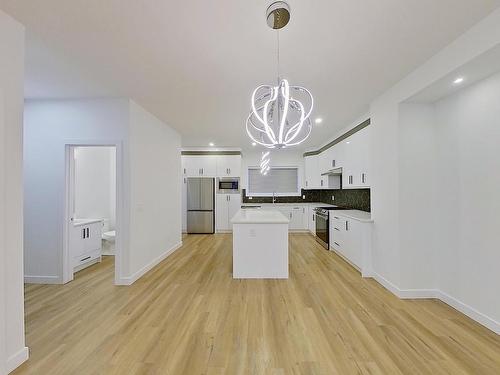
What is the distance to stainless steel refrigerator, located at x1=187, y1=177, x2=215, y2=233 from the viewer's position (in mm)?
7133

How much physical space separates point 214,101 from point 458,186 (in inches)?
128

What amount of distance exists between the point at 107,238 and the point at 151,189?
1630mm

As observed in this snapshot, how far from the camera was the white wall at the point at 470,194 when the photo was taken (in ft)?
7.43

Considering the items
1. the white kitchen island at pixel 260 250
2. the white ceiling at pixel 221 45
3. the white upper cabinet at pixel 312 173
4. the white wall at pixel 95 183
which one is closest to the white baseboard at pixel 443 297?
the white kitchen island at pixel 260 250

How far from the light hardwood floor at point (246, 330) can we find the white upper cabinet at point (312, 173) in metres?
3.80

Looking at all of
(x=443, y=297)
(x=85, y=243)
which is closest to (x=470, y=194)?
(x=443, y=297)

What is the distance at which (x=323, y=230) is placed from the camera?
5.52m

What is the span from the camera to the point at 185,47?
86.5 inches

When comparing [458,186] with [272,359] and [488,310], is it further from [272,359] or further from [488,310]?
[272,359]

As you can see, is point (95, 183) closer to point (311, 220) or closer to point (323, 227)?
point (323, 227)

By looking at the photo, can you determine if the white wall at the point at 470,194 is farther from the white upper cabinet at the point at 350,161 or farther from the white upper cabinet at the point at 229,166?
the white upper cabinet at the point at 229,166

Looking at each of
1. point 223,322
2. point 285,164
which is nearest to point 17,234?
point 223,322

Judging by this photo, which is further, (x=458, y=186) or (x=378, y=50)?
(x=458, y=186)

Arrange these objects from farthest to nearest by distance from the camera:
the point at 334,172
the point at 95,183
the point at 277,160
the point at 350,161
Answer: the point at 277,160, the point at 334,172, the point at 95,183, the point at 350,161
